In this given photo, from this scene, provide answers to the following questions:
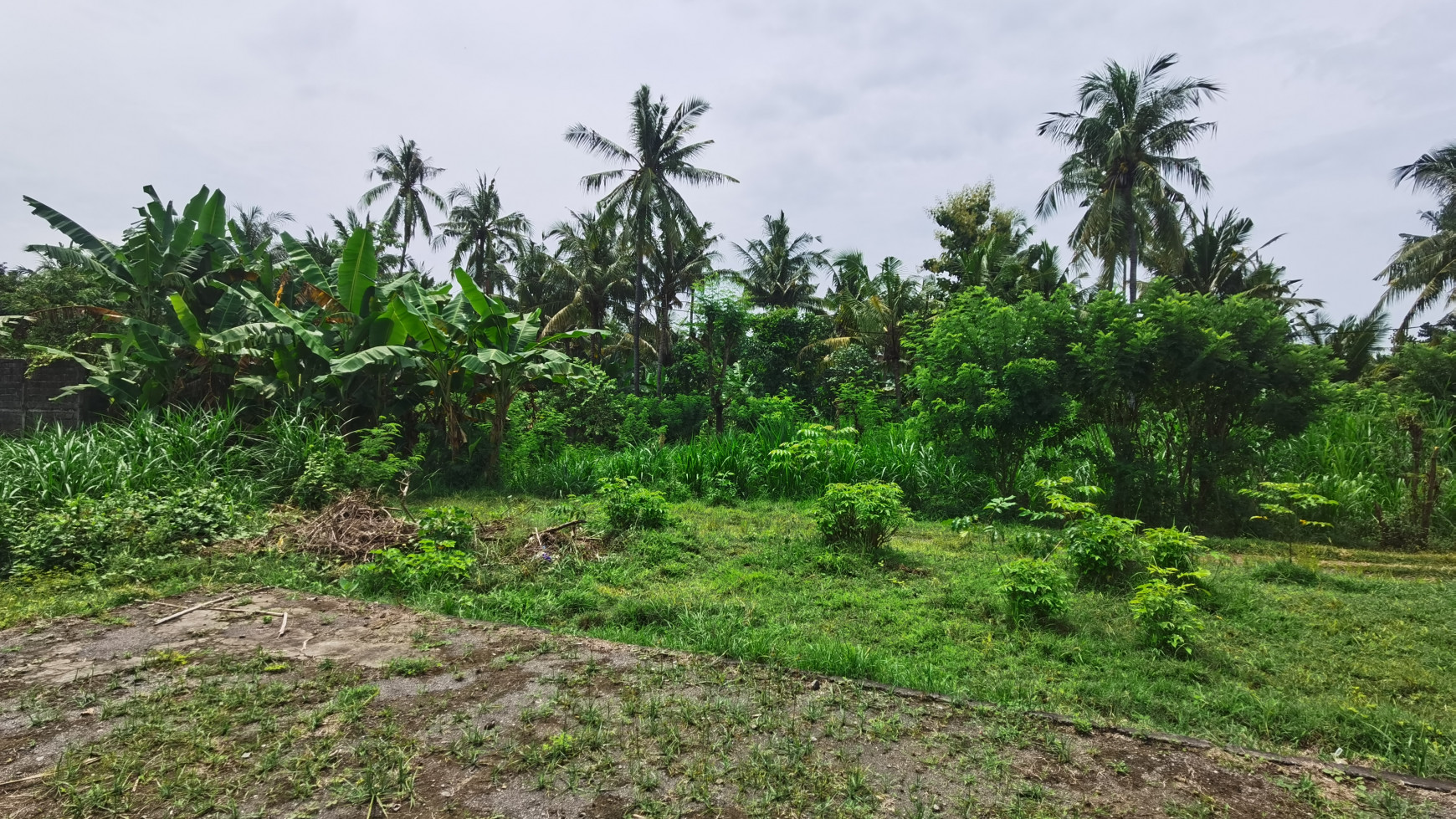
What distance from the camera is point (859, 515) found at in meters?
6.71

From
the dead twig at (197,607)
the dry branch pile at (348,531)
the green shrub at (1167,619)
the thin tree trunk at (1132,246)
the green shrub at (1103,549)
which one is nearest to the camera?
the green shrub at (1167,619)

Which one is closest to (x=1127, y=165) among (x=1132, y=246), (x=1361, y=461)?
(x=1132, y=246)

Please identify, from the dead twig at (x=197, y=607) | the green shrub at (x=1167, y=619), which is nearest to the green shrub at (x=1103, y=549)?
the green shrub at (x=1167, y=619)

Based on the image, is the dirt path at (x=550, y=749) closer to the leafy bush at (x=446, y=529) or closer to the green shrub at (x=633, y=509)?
the leafy bush at (x=446, y=529)

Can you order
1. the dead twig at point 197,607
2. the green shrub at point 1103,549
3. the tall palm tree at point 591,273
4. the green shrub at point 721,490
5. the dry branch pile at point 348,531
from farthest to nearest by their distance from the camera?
the tall palm tree at point 591,273 < the green shrub at point 721,490 < the dry branch pile at point 348,531 < the green shrub at point 1103,549 < the dead twig at point 197,607

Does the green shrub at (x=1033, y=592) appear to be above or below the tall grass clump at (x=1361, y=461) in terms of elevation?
below

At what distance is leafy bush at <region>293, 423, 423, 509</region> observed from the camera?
813 centimetres

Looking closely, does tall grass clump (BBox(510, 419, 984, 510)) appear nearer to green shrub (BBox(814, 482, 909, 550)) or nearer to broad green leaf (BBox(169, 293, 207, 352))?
green shrub (BBox(814, 482, 909, 550))

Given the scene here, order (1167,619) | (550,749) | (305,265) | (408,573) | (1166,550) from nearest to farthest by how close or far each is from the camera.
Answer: (550,749)
(1167,619)
(1166,550)
(408,573)
(305,265)

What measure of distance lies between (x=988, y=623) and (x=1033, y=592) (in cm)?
38

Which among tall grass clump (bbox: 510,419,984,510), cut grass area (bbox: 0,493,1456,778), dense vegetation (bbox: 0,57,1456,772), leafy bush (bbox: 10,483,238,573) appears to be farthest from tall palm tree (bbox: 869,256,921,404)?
leafy bush (bbox: 10,483,238,573)

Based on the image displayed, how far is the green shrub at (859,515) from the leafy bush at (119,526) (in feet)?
19.4

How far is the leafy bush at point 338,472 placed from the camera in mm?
8133

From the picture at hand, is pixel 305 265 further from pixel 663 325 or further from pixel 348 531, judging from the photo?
pixel 663 325
